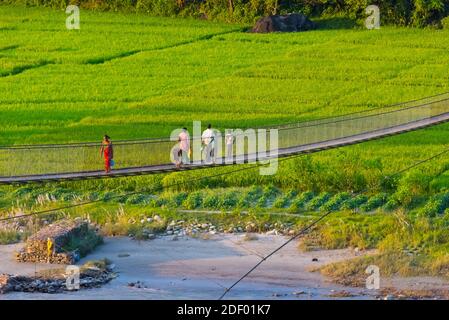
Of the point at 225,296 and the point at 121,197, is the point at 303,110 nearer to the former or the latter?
the point at 121,197

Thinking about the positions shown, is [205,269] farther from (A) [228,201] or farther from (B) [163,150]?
(A) [228,201]

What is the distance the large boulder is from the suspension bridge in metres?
25.0

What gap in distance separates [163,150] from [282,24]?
95.2ft

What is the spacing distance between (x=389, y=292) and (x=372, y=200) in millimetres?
5065

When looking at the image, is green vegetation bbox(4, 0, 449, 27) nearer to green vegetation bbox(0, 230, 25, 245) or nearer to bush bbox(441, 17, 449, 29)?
bush bbox(441, 17, 449, 29)

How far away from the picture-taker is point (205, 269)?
99.5ft

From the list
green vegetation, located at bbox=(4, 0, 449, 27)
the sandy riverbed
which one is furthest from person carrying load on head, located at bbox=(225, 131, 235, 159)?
green vegetation, located at bbox=(4, 0, 449, 27)

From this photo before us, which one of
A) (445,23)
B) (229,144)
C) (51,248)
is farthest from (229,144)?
(445,23)

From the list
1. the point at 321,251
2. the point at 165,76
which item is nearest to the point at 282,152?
the point at 321,251

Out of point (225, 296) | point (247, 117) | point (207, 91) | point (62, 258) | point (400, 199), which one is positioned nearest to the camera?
point (225, 296)

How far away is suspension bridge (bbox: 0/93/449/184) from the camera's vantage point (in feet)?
95.6

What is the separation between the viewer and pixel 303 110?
44.2m

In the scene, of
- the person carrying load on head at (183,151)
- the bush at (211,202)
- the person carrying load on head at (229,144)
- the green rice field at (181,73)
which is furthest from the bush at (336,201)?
the green rice field at (181,73)

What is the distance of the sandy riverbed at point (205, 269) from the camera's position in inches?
1137
